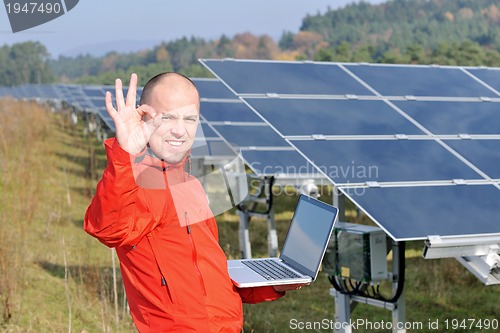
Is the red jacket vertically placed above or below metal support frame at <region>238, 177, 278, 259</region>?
above

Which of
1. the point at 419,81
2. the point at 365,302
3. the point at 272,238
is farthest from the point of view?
the point at 272,238

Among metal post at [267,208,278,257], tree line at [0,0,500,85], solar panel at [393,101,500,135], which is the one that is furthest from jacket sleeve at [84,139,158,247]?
tree line at [0,0,500,85]

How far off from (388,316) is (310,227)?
4.74 metres

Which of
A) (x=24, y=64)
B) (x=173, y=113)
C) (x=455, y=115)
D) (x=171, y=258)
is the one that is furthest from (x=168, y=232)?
(x=24, y=64)

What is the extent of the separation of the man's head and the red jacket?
8 centimetres

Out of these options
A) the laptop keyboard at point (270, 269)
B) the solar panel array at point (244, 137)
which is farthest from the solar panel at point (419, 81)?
the laptop keyboard at point (270, 269)

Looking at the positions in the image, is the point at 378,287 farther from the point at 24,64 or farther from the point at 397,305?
the point at 24,64

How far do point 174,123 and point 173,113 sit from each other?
5 centimetres

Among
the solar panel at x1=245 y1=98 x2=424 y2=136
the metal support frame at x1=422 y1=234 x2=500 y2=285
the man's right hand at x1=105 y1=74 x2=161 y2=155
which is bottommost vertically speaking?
the metal support frame at x1=422 y1=234 x2=500 y2=285

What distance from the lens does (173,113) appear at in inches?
118

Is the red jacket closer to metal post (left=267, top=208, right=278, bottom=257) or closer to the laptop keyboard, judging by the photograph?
the laptop keyboard

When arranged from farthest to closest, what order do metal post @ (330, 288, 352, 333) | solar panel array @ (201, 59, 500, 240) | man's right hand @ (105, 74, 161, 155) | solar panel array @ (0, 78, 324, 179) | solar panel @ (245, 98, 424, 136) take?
solar panel array @ (0, 78, 324, 179)
solar panel @ (245, 98, 424, 136)
metal post @ (330, 288, 352, 333)
solar panel array @ (201, 59, 500, 240)
man's right hand @ (105, 74, 161, 155)

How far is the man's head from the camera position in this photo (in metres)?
2.98

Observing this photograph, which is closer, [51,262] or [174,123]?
[174,123]
